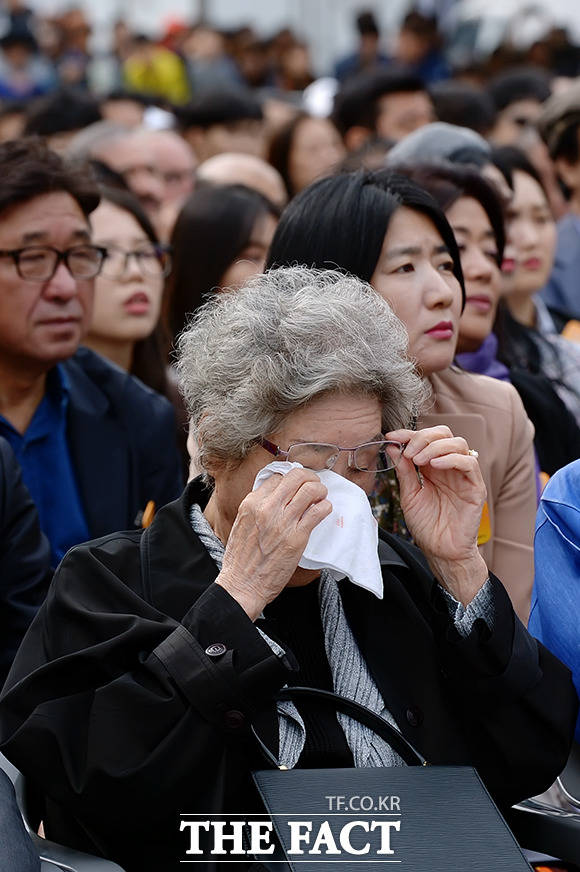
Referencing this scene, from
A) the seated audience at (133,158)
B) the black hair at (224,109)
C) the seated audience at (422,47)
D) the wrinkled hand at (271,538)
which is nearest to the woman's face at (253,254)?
the seated audience at (133,158)

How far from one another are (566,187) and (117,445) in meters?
3.63

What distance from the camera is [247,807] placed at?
2.57 meters

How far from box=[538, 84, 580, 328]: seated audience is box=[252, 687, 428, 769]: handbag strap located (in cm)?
426

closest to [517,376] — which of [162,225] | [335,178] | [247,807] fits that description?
[335,178]

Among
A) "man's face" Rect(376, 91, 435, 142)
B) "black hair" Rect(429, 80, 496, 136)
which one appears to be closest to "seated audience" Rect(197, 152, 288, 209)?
"black hair" Rect(429, 80, 496, 136)

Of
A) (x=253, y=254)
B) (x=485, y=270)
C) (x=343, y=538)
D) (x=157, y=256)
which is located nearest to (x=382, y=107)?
(x=253, y=254)

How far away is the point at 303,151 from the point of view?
887 cm

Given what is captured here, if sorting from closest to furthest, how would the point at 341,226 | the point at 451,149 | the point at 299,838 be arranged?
the point at 299,838, the point at 341,226, the point at 451,149

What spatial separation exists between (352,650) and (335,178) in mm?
1468

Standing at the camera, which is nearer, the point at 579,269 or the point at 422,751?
the point at 422,751

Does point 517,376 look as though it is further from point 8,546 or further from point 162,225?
point 162,225

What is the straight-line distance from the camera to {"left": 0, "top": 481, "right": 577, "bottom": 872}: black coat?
96.5 inches

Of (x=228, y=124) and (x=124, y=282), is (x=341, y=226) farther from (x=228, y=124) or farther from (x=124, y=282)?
(x=228, y=124)

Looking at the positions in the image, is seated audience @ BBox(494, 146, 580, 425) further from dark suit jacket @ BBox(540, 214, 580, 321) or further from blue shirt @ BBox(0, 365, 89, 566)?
blue shirt @ BBox(0, 365, 89, 566)
